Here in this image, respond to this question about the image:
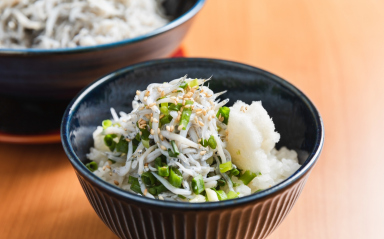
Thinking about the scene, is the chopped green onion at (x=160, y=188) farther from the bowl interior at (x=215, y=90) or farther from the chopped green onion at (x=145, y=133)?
the bowl interior at (x=215, y=90)

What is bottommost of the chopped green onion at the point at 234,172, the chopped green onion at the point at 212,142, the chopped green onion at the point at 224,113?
the chopped green onion at the point at 234,172

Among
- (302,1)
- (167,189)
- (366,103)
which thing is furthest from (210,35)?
(167,189)

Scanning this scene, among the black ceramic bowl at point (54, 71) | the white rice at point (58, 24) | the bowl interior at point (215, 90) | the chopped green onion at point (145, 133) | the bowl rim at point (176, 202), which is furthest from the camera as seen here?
the white rice at point (58, 24)

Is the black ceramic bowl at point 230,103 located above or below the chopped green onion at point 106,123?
above

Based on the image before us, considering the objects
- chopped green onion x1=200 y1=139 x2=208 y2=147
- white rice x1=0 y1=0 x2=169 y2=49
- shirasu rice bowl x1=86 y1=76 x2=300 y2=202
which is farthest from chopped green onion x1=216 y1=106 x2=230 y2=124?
white rice x1=0 y1=0 x2=169 y2=49

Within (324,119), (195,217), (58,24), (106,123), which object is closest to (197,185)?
(195,217)

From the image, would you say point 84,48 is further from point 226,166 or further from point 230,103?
point 226,166

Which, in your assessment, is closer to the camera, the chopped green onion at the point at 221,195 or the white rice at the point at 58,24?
the chopped green onion at the point at 221,195

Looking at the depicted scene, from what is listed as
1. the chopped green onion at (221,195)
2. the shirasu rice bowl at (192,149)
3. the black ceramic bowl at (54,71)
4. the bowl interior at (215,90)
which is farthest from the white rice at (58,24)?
the chopped green onion at (221,195)
